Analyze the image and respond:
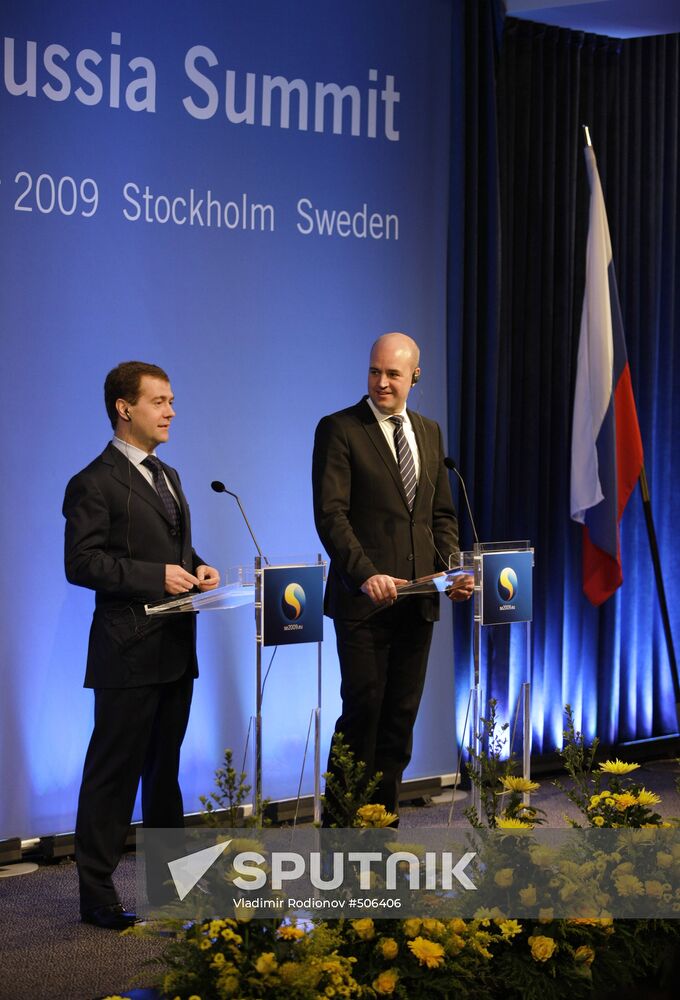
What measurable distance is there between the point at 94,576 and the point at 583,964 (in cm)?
187

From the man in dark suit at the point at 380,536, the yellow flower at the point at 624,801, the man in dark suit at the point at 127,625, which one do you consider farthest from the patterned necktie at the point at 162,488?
the yellow flower at the point at 624,801

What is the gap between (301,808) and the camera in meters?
5.37

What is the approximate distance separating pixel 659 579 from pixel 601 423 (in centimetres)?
86

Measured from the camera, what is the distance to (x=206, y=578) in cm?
379

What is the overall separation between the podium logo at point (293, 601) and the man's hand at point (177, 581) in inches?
12.8

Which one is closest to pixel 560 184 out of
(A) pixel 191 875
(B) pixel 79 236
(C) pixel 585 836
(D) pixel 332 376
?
(D) pixel 332 376

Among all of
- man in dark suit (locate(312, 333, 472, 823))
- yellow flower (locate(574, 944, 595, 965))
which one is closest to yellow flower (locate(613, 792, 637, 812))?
yellow flower (locate(574, 944, 595, 965))

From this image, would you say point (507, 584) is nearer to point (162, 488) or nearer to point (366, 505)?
point (366, 505)

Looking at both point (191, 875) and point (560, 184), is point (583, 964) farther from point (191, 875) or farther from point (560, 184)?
point (560, 184)

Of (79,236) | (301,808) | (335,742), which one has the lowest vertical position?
(301,808)

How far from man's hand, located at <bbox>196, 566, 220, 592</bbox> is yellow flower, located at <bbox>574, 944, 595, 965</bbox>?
1748 mm

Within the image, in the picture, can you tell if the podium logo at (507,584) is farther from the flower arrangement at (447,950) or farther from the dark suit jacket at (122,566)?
the flower arrangement at (447,950)

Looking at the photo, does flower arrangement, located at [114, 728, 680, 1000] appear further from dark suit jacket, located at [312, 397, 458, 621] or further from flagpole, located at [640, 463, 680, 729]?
flagpole, located at [640, 463, 680, 729]

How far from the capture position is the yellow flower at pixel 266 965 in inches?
78.5
